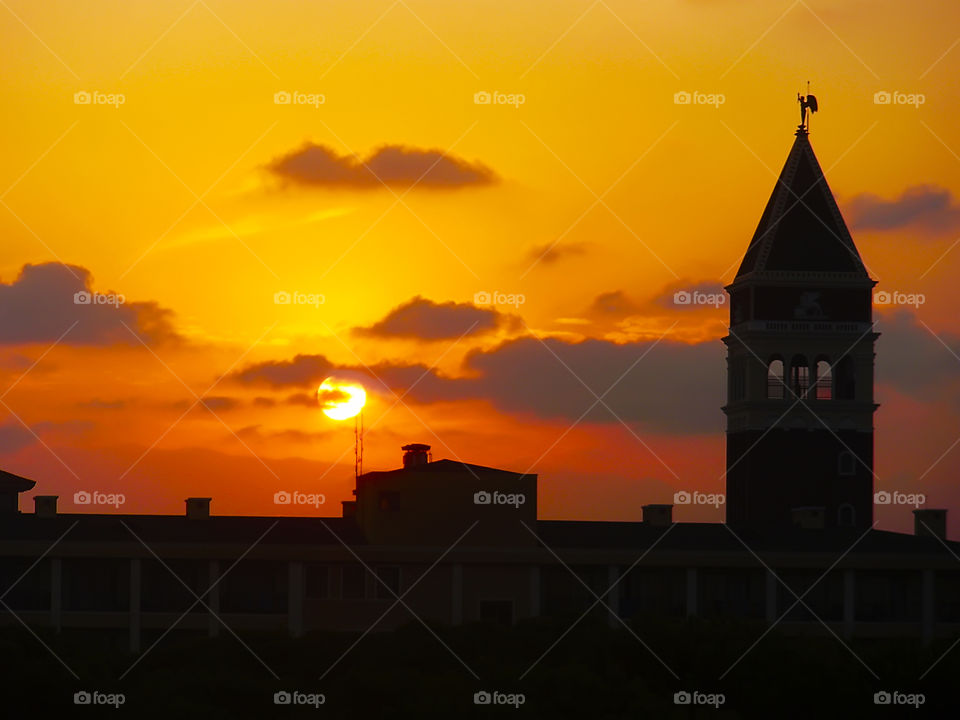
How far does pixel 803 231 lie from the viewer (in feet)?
333

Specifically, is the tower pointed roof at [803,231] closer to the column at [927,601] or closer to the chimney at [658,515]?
the chimney at [658,515]

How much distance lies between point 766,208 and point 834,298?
239 inches

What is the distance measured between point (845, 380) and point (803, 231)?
7.78 metres

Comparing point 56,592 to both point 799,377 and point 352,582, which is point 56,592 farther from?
point 799,377

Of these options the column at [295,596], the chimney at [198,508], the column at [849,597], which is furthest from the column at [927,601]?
the chimney at [198,508]

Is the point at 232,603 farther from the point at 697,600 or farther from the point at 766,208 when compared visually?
the point at 766,208

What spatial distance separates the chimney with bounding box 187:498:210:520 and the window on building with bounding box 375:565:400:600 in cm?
1121

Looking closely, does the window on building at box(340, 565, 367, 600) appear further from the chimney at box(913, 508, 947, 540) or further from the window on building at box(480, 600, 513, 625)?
the chimney at box(913, 508, 947, 540)

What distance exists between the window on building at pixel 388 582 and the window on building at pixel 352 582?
0.66 metres

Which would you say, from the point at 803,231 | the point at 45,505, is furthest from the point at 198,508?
the point at 803,231

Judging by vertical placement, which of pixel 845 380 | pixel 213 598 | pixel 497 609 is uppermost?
pixel 845 380

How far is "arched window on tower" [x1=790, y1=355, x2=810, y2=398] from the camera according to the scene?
101312mm

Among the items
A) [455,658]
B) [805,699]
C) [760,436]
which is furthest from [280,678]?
[760,436]

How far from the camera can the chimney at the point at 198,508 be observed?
9344 centimetres
